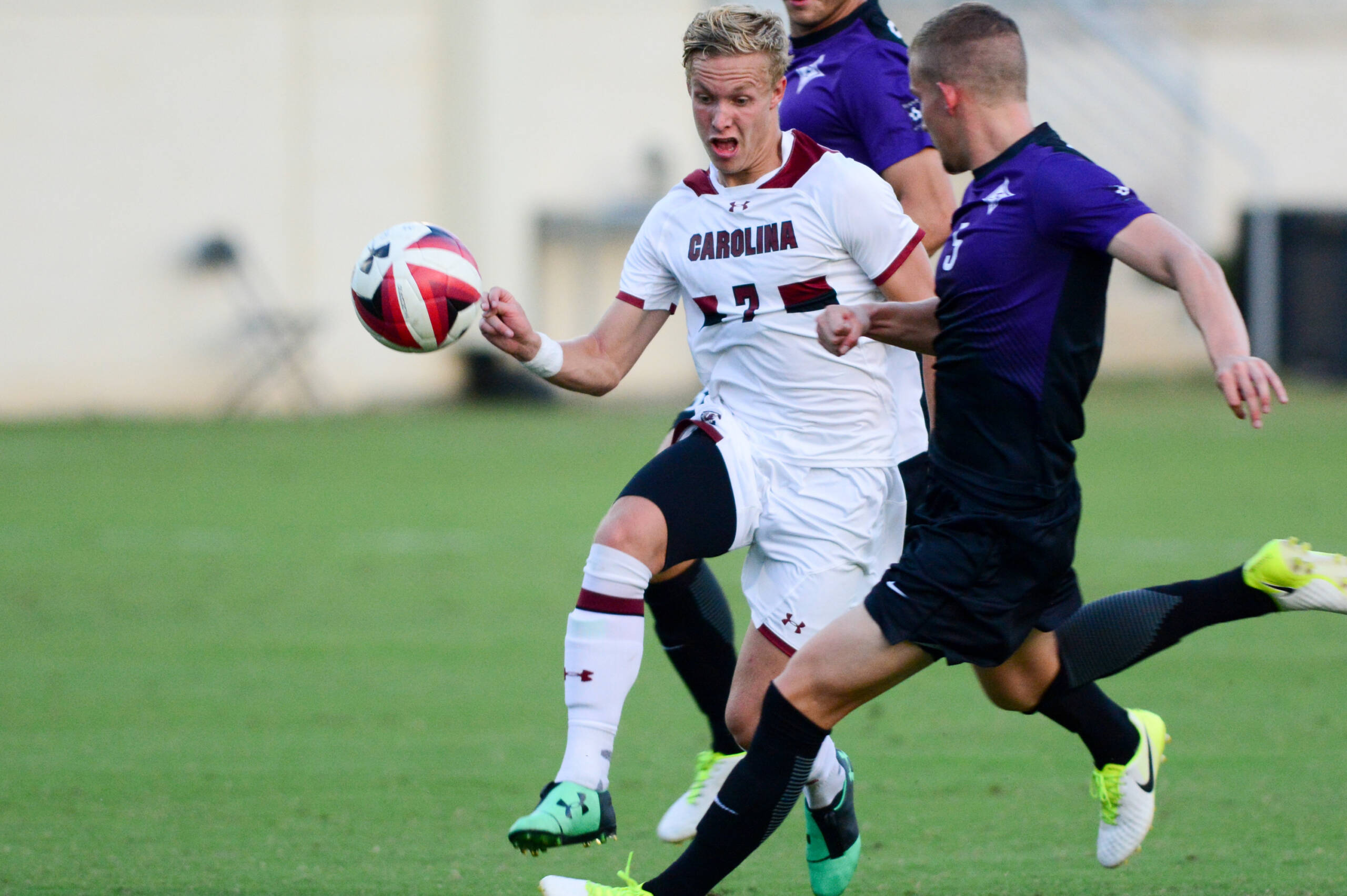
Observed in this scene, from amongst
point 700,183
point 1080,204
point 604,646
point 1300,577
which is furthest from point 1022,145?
point 604,646

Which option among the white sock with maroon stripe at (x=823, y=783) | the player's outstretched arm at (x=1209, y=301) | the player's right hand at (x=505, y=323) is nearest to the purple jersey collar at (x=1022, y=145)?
the player's outstretched arm at (x=1209, y=301)

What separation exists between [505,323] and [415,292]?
0.87 ft

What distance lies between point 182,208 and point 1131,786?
69.4 feet

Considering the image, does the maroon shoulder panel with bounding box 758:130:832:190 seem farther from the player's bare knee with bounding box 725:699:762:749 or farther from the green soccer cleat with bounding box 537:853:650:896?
the green soccer cleat with bounding box 537:853:650:896

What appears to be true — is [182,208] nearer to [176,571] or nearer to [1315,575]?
[176,571]

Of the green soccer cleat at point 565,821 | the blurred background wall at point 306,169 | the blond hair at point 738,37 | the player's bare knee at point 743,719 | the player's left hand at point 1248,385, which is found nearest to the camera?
the player's left hand at point 1248,385

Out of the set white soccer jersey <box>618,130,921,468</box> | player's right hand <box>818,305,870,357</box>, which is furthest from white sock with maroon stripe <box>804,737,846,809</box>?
player's right hand <box>818,305,870,357</box>

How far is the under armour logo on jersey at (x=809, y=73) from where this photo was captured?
486 cm

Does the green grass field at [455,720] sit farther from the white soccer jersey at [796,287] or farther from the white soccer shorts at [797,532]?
the white soccer jersey at [796,287]

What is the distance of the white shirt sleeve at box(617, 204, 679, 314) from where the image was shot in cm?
470

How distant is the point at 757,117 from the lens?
439 centimetres

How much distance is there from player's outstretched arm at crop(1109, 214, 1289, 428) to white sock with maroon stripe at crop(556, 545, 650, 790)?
1.46 m

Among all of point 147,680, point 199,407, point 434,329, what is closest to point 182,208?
point 199,407

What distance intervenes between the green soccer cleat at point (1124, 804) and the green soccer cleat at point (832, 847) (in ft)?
2.23
